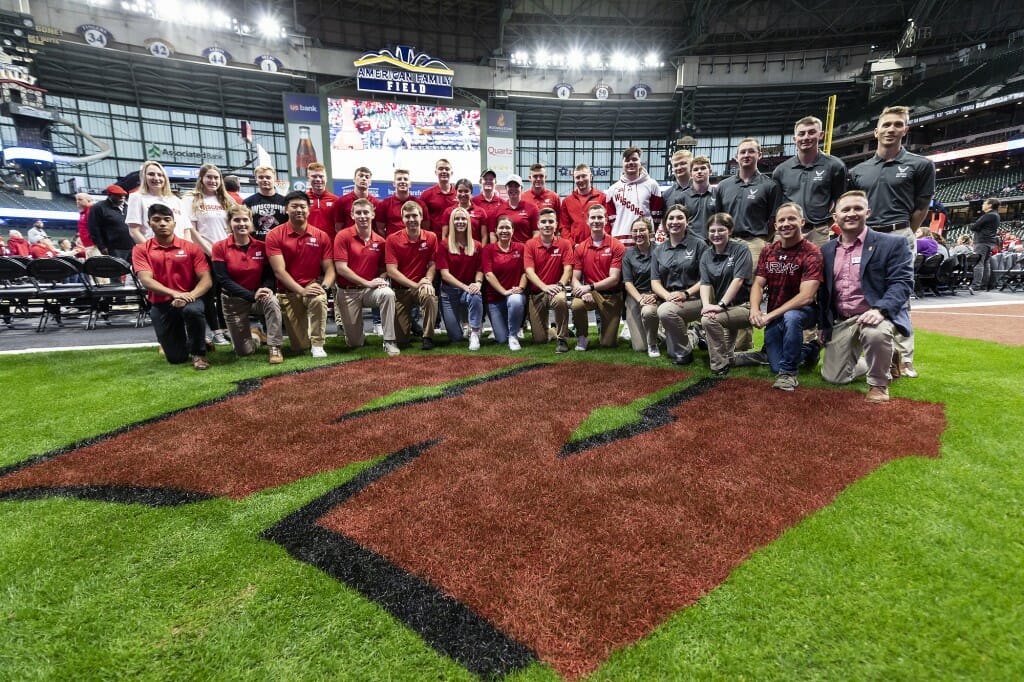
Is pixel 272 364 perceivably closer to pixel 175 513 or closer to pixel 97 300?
pixel 175 513

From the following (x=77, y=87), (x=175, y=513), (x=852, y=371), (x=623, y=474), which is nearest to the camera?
(x=175, y=513)

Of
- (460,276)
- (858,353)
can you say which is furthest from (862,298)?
(460,276)

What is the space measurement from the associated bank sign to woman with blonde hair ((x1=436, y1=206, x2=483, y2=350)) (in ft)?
69.5

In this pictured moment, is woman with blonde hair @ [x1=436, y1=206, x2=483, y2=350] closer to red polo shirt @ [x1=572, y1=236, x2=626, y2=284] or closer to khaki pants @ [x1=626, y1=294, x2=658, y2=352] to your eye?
red polo shirt @ [x1=572, y1=236, x2=626, y2=284]

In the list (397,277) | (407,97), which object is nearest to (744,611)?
(397,277)

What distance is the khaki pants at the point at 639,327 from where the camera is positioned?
491cm

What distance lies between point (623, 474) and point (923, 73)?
39100 millimetres

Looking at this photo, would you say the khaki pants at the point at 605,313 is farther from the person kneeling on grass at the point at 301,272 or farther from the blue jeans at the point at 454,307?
the person kneeling on grass at the point at 301,272

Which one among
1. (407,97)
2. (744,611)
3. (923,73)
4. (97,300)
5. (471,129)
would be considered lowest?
(744,611)

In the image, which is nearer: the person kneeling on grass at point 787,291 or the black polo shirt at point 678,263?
the person kneeling on grass at point 787,291

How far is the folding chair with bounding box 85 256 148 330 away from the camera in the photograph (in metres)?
6.29

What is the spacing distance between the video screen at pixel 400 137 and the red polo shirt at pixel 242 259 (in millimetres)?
17455

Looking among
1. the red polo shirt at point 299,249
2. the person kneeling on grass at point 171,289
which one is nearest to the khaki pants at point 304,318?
the red polo shirt at point 299,249

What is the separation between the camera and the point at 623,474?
2193 millimetres
